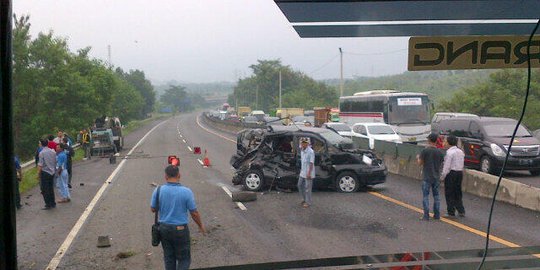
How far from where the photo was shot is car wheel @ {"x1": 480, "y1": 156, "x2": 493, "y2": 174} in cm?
1948

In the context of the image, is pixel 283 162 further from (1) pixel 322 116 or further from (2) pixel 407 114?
(1) pixel 322 116

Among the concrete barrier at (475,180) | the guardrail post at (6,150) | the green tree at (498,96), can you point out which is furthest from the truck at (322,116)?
the guardrail post at (6,150)

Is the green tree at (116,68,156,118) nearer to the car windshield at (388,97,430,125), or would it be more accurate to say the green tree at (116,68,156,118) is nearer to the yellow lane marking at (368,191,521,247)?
the car windshield at (388,97,430,125)

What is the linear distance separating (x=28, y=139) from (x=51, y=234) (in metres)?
30.9

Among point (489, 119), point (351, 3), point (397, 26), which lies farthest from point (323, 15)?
point (489, 119)

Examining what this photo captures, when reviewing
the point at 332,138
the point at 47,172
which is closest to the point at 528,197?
the point at 332,138

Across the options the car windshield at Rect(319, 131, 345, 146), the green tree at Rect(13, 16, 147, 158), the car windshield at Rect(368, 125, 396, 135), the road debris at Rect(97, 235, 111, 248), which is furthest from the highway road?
the green tree at Rect(13, 16, 147, 158)

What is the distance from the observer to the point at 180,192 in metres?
6.69

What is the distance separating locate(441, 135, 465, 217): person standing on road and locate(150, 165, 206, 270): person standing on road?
745 cm

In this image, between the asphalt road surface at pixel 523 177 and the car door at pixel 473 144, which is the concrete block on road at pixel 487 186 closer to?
the asphalt road surface at pixel 523 177

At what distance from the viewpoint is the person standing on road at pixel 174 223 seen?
20.9 ft

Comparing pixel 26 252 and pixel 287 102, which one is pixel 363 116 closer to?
pixel 26 252

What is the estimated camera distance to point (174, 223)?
6.44m

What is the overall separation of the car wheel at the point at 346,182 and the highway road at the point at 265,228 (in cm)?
43
